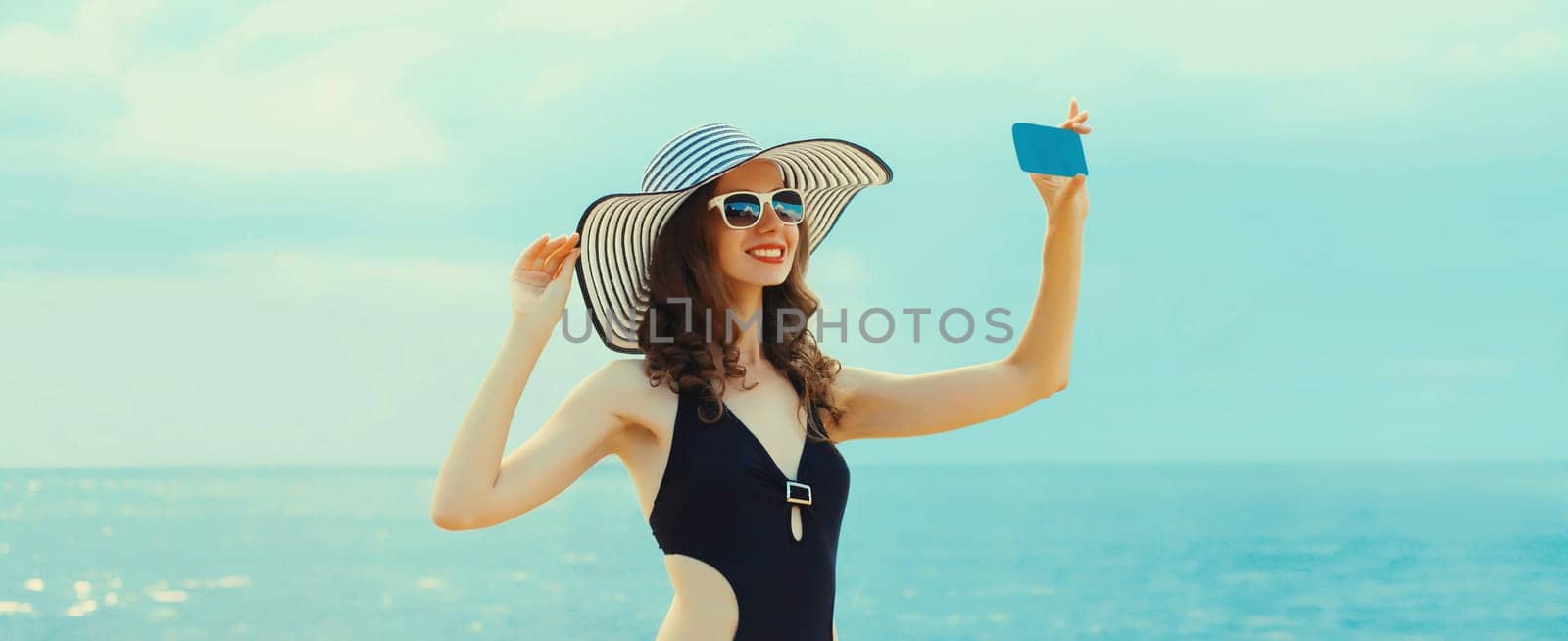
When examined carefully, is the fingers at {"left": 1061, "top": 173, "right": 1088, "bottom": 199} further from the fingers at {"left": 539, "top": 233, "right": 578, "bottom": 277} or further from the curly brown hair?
the fingers at {"left": 539, "top": 233, "right": 578, "bottom": 277}

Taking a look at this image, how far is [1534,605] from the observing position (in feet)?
76.5

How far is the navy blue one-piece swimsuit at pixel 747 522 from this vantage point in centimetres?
343

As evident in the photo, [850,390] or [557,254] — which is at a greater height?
[557,254]

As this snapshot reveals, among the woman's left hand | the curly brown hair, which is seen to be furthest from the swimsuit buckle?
the woman's left hand

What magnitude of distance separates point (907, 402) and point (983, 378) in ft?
0.70

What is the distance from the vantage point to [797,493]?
3516 mm

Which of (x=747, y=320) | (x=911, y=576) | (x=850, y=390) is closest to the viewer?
(x=747, y=320)

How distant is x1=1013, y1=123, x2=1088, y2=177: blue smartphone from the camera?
142 inches

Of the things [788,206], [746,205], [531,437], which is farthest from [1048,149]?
[531,437]

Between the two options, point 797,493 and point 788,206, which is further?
point 788,206

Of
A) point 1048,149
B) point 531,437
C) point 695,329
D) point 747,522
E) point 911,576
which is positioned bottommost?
Answer: point 911,576

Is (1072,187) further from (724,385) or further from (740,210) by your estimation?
(724,385)

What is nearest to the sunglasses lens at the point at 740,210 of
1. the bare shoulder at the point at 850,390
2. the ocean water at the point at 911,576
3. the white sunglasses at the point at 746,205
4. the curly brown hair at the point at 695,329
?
the white sunglasses at the point at 746,205

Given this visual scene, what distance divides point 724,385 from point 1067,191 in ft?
3.22
